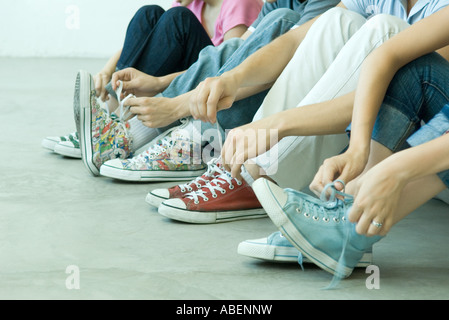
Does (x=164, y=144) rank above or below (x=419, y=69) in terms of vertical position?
below

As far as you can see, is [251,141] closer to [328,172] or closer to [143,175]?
[328,172]

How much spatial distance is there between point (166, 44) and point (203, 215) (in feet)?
2.14

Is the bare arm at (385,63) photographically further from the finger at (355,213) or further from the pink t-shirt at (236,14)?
the pink t-shirt at (236,14)

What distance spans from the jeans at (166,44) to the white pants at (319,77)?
0.58 meters

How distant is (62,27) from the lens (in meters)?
5.35

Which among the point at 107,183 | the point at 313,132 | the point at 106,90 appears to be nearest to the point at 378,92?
the point at 313,132

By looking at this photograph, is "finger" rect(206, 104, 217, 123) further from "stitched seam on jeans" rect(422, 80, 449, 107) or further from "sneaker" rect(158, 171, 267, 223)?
"stitched seam on jeans" rect(422, 80, 449, 107)

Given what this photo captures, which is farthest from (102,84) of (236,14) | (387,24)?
(387,24)

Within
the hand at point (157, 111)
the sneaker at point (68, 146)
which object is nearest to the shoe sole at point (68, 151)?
the sneaker at point (68, 146)

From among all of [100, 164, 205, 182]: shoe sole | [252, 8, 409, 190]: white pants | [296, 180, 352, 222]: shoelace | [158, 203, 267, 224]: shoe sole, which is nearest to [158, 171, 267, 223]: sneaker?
[158, 203, 267, 224]: shoe sole

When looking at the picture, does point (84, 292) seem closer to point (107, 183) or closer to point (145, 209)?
point (145, 209)

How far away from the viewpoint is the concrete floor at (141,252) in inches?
38.4

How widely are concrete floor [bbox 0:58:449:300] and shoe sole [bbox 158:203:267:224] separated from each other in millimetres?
19
